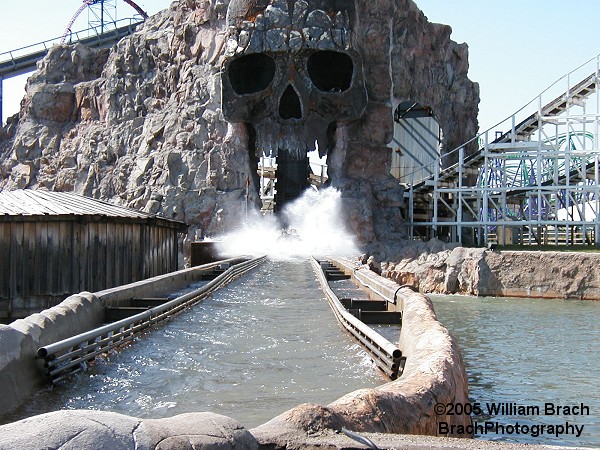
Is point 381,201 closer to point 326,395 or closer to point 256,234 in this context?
point 256,234

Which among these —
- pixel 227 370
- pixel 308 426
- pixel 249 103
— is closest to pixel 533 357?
pixel 227 370

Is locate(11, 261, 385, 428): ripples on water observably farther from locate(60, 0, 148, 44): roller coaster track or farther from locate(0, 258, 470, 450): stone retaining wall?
locate(60, 0, 148, 44): roller coaster track

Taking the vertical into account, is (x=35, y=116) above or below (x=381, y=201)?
above

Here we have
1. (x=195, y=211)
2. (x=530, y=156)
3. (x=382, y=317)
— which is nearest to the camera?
(x=382, y=317)

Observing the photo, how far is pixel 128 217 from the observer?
18.1m

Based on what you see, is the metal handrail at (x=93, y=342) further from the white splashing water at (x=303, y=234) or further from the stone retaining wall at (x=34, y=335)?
the white splashing water at (x=303, y=234)

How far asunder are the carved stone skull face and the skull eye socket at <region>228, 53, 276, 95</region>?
9.6 inches

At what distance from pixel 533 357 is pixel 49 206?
11.1 m

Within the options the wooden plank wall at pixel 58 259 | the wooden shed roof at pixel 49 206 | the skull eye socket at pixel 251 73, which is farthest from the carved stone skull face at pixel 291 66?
the wooden plank wall at pixel 58 259

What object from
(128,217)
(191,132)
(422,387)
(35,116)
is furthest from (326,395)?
(35,116)

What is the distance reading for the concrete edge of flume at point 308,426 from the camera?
117 inches

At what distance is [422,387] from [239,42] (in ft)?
111

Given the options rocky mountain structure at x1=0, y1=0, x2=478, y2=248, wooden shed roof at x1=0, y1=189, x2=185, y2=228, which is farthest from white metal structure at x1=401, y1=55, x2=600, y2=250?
wooden shed roof at x1=0, y1=189, x2=185, y2=228

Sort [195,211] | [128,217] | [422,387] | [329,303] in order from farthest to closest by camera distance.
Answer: [195,211]
[128,217]
[329,303]
[422,387]
